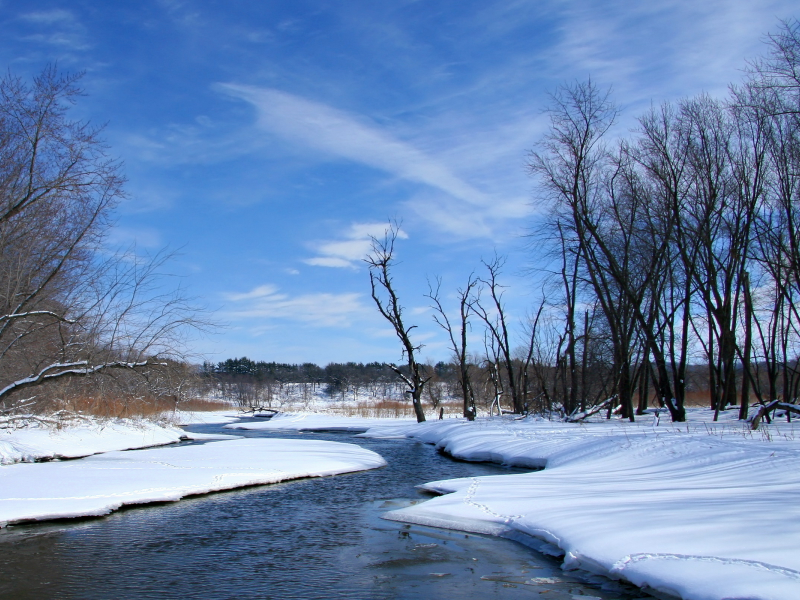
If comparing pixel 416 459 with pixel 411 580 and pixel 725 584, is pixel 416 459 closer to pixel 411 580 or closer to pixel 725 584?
pixel 411 580

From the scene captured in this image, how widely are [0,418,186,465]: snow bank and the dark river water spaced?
6.16 meters

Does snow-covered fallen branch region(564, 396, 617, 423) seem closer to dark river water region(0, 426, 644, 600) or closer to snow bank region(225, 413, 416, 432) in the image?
snow bank region(225, 413, 416, 432)

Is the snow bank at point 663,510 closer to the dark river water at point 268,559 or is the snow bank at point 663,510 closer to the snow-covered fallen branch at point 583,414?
the dark river water at point 268,559

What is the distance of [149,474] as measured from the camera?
11.6 metres

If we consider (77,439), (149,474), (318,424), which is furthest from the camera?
(318,424)

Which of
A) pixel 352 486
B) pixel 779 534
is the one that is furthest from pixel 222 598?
pixel 352 486

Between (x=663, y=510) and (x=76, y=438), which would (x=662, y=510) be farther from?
(x=76, y=438)

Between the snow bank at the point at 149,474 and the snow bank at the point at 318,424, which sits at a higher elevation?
the snow bank at the point at 149,474

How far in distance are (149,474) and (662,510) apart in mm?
9293

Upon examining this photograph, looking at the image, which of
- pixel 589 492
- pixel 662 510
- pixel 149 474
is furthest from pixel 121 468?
pixel 662 510

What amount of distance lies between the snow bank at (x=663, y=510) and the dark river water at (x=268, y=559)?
36cm

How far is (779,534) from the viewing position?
5191 mm

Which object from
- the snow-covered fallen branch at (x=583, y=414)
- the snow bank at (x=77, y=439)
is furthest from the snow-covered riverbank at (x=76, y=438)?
the snow-covered fallen branch at (x=583, y=414)

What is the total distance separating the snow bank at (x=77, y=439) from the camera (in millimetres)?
13672
